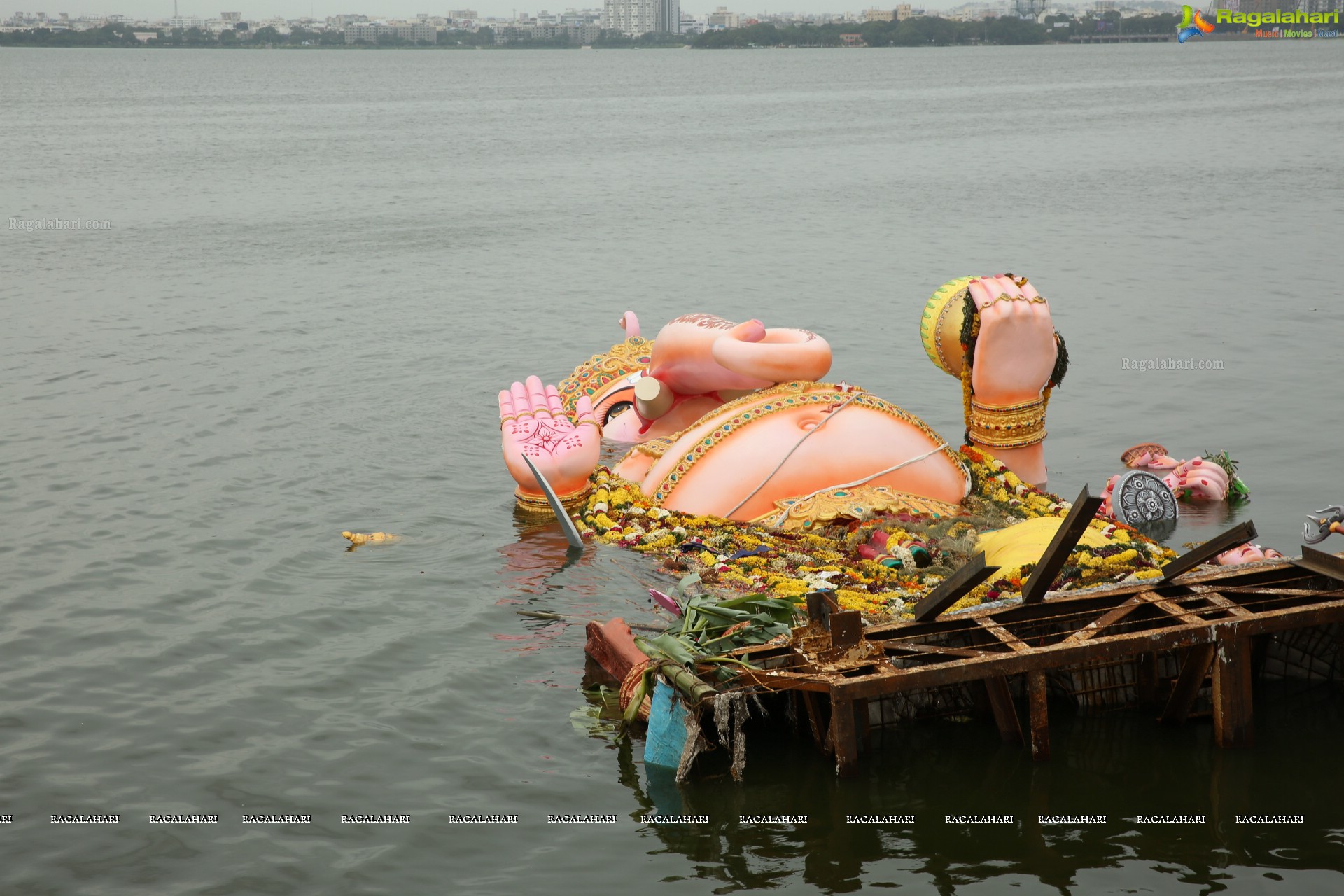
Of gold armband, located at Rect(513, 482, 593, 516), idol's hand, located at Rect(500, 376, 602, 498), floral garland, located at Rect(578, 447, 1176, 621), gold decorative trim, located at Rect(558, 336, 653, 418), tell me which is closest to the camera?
floral garland, located at Rect(578, 447, 1176, 621)

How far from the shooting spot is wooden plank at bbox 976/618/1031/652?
23.4 feet

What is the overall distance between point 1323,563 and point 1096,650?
1.67 meters

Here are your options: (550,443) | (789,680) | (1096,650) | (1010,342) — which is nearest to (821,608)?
(789,680)

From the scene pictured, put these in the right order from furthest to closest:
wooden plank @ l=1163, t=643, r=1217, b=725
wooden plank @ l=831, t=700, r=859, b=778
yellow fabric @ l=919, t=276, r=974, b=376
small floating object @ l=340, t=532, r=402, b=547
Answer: small floating object @ l=340, t=532, r=402, b=547 < yellow fabric @ l=919, t=276, r=974, b=376 < wooden plank @ l=1163, t=643, r=1217, b=725 < wooden plank @ l=831, t=700, r=859, b=778

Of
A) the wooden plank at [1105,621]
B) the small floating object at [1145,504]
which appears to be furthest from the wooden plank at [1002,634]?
the small floating object at [1145,504]

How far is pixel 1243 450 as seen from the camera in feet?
45.9

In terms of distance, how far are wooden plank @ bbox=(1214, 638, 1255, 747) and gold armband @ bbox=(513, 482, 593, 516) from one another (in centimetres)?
555

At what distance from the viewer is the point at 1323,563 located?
25.1 ft

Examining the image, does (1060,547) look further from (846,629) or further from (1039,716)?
(846,629)

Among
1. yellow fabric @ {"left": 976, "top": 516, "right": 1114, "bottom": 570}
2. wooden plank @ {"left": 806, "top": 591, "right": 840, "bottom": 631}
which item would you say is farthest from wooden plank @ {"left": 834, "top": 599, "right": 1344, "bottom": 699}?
yellow fabric @ {"left": 976, "top": 516, "right": 1114, "bottom": 570}

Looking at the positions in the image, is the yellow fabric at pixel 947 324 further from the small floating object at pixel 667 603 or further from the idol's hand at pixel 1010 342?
the small floating object at pixel 667 603

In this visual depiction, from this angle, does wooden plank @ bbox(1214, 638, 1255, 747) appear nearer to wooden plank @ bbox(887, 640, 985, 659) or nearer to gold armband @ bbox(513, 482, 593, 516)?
wooden plank @ bbox(887, 640, 985, 659)

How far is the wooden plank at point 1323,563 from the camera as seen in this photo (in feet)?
24.8

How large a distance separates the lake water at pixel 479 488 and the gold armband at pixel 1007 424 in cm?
205
